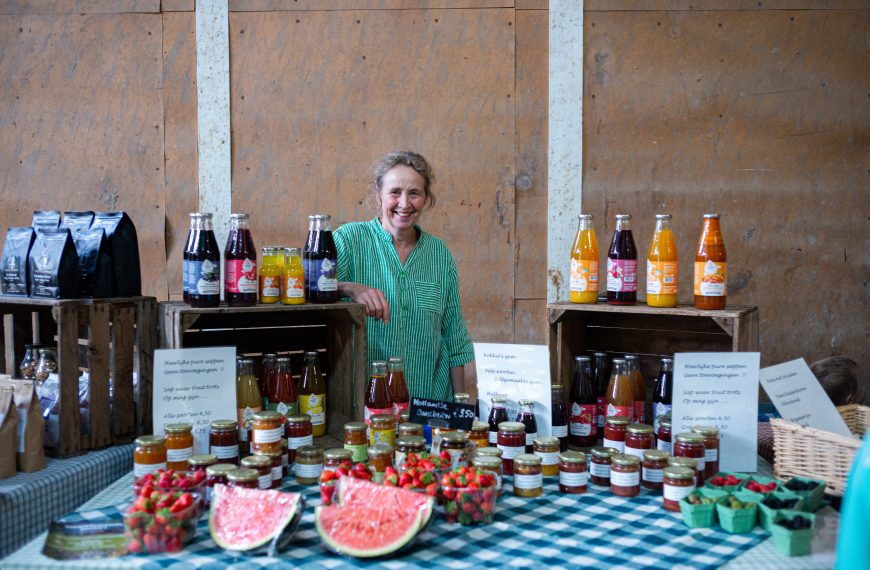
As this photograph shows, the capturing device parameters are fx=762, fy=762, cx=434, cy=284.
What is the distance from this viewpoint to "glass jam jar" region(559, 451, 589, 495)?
6.29ft

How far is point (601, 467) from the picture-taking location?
77.6 inches

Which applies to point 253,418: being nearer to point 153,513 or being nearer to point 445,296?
point 153,513

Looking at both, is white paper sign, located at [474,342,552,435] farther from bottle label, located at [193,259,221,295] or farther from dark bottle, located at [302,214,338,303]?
bottle label, located at [193,259,221,295]

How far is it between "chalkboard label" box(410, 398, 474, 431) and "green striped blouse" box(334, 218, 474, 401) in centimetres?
77

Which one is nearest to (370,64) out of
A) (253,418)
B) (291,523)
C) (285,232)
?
(285,232)

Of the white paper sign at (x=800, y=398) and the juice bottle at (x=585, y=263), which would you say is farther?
the juice bottle at (x=585, y=263)

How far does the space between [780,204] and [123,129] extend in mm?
3751

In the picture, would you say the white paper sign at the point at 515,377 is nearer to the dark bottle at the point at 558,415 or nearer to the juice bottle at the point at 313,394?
the dark bottle at the point at 558,415

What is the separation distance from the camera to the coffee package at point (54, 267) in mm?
2111

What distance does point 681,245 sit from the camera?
429 centimetres

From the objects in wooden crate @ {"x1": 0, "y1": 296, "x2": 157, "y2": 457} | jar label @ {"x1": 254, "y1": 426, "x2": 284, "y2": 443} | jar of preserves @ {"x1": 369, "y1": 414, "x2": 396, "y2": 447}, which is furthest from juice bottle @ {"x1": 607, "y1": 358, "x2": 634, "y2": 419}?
wooden crate @ {"x1": 0, "y1": 296, "x2": 157, "y2": 457}

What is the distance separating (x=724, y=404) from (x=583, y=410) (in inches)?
16.9

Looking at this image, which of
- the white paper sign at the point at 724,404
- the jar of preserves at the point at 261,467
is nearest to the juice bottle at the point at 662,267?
the white paper sign at the point at 724,404

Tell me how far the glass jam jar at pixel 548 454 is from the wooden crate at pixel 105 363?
1163mm
